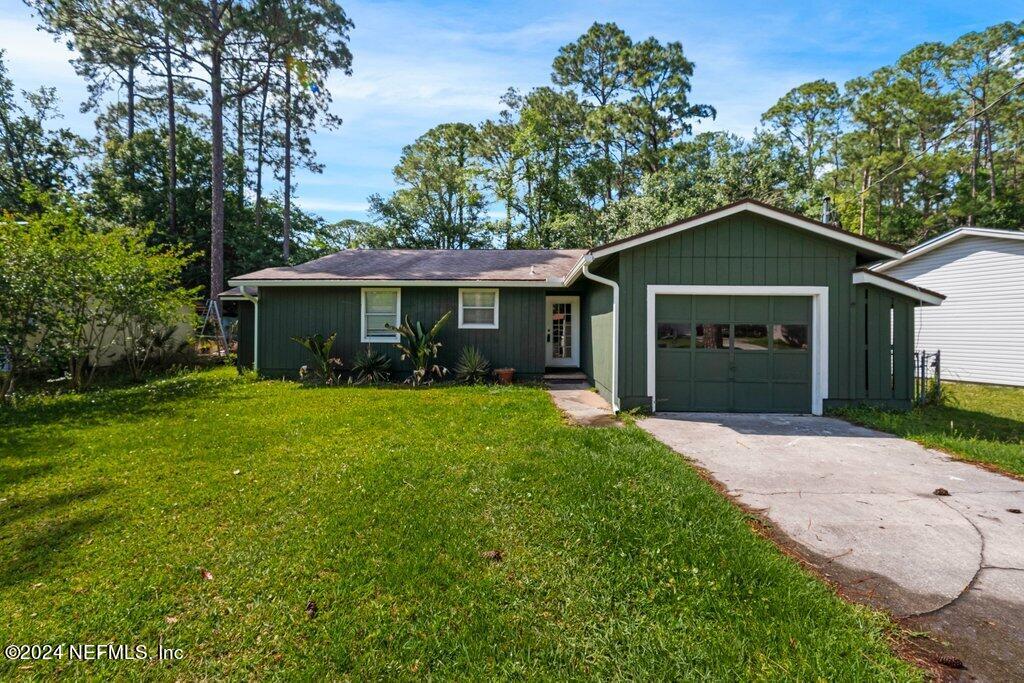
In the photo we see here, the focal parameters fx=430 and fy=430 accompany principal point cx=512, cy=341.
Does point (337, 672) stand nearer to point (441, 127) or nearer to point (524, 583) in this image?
point (524, 583)

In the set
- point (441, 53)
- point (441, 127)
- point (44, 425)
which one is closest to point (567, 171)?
point (441, 127)

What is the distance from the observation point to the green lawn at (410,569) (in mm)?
2020

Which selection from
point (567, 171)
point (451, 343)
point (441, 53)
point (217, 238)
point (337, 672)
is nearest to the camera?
point (337, 672)

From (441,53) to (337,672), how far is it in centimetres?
1089

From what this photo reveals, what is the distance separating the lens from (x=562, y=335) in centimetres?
1220

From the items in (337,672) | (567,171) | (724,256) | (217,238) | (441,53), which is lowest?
(337,672)

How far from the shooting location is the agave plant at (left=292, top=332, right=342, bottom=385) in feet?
31.9

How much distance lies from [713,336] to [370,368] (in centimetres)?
721

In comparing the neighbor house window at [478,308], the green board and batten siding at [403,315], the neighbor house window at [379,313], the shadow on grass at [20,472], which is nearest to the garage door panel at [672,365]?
the green board and batten siding at [403,315]

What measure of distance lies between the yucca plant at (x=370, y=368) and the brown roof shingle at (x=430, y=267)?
1.84 meters

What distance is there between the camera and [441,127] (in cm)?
2648

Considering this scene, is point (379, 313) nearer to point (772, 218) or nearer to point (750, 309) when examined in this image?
point (750, 309)

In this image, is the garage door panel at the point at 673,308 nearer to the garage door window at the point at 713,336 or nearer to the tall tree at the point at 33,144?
the garage door window at the point at 713,336

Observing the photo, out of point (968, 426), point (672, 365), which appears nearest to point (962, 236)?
point (968, 426)
